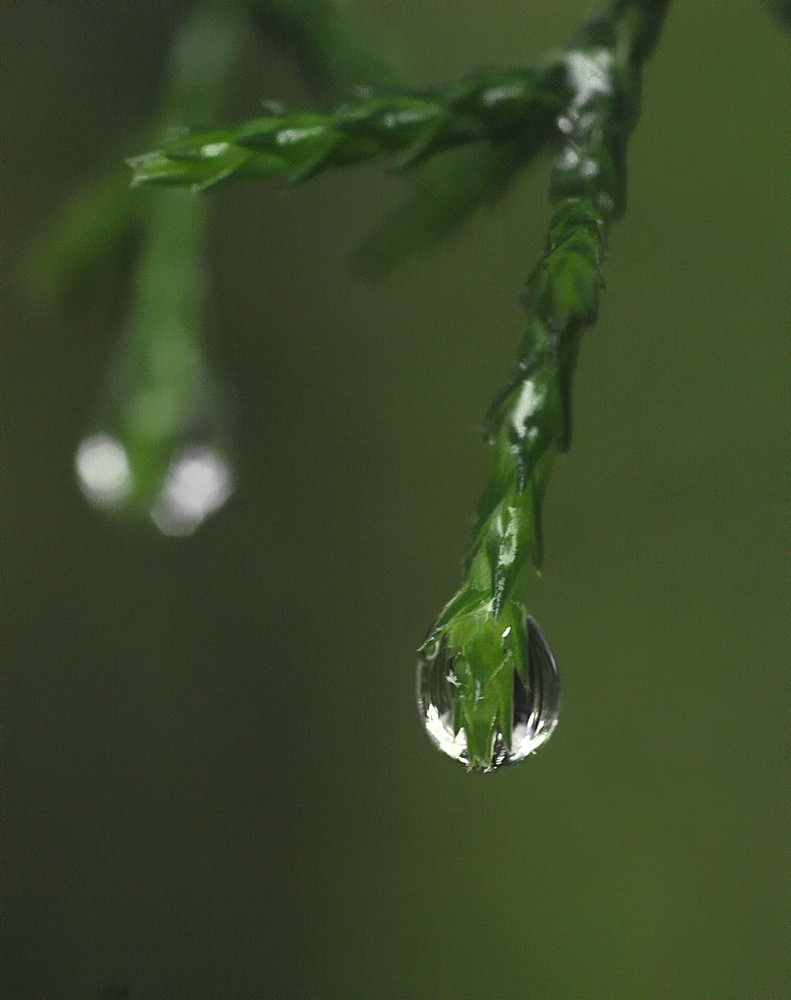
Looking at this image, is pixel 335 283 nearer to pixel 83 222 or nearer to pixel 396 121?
pixel 83 222

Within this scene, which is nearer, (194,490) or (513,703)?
(513,703)

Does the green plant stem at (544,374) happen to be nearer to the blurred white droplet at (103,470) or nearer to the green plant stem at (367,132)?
the green plant stem at (367,132)

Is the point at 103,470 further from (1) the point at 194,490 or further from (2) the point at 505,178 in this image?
(2) the point at 505,178

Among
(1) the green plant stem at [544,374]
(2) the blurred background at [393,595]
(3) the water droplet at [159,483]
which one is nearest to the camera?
(1) the green plant stem at [544,374]

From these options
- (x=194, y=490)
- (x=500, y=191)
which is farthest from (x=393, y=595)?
(x=500, y=191)

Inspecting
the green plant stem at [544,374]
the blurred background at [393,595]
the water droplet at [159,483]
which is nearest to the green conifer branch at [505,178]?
the green plant stem at [544,374]
